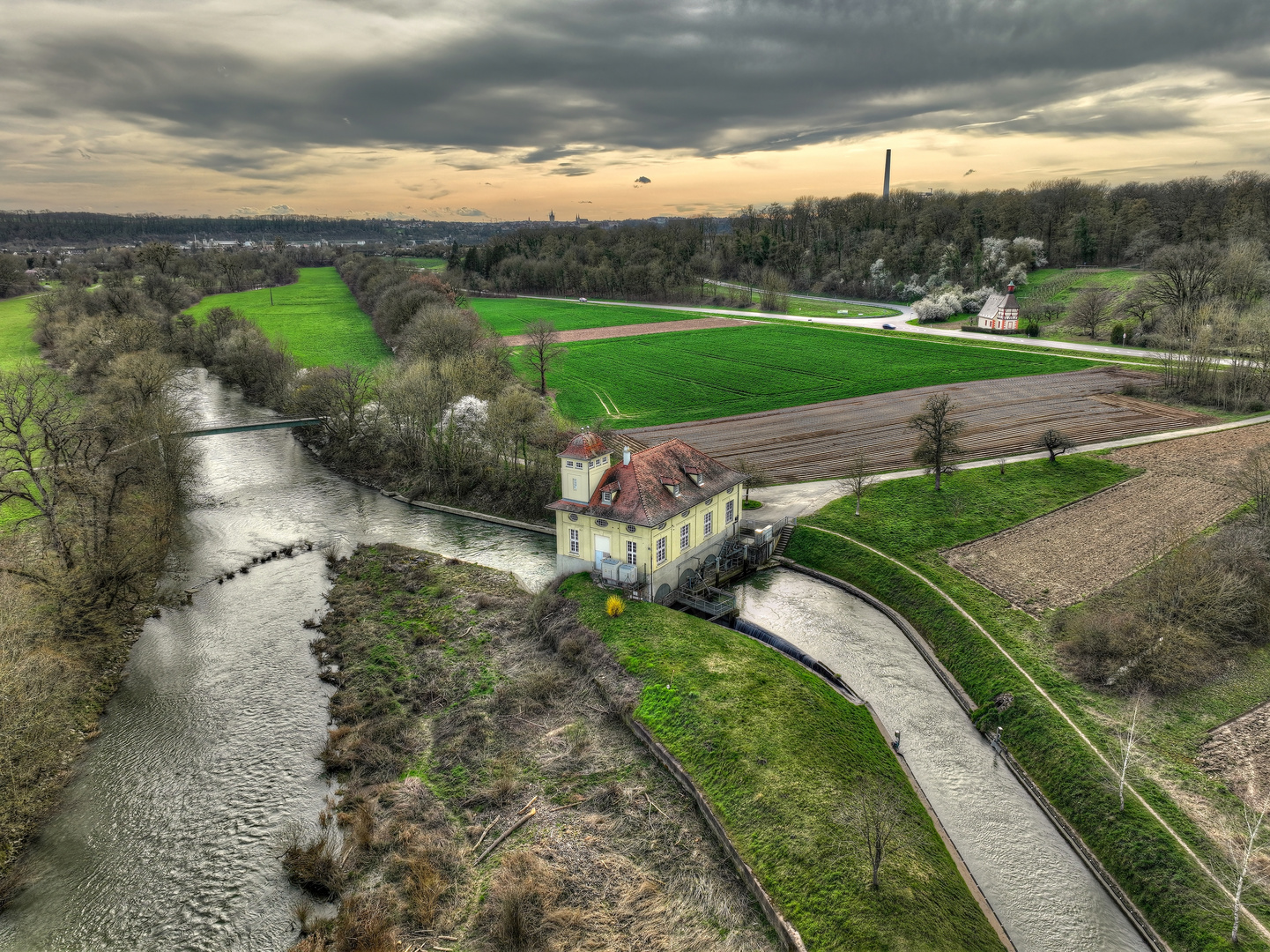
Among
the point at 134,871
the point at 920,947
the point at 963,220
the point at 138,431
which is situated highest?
the point at 963,220

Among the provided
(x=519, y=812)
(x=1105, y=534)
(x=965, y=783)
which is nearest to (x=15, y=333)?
(x=519, y=812)

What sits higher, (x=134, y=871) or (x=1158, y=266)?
(x=1158, y=266)

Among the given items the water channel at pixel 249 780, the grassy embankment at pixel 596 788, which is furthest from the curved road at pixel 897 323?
the grassy embankment at pixel 596 788

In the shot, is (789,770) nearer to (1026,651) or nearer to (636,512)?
(636,512)

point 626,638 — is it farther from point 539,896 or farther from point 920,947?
point 920,947

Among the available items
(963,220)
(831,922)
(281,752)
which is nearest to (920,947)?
(831,922)
